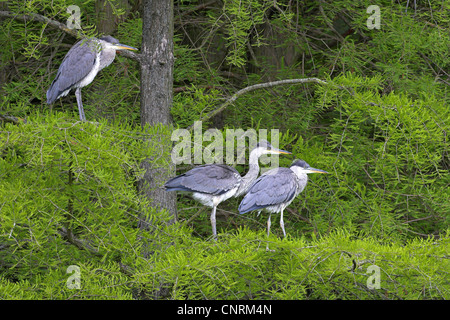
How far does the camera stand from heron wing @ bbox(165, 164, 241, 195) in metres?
3.60

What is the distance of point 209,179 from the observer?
3.68 meters

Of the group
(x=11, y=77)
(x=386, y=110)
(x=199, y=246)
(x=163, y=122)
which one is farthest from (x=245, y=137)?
(x=11, y=77)

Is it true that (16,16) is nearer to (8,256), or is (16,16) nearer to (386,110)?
(8,256)

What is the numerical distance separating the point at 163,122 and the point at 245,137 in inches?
28.9

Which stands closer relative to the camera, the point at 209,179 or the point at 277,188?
the point at 209,179

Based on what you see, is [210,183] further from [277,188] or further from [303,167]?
[303,167]

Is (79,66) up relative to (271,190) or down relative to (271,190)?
up

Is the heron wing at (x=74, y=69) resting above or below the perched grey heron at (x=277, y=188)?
above

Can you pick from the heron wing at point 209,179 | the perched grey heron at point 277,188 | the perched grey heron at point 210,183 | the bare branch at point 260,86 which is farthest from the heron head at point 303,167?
the bare branch at point 260,86

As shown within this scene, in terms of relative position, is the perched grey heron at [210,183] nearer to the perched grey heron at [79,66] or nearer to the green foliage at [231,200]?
the green foliage at [231,200]

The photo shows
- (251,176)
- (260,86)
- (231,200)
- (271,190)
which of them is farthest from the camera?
(231,200)

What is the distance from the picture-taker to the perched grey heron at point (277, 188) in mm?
3758

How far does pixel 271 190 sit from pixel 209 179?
410 mm

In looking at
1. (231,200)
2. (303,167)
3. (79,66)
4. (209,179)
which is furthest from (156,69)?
(231,200)
